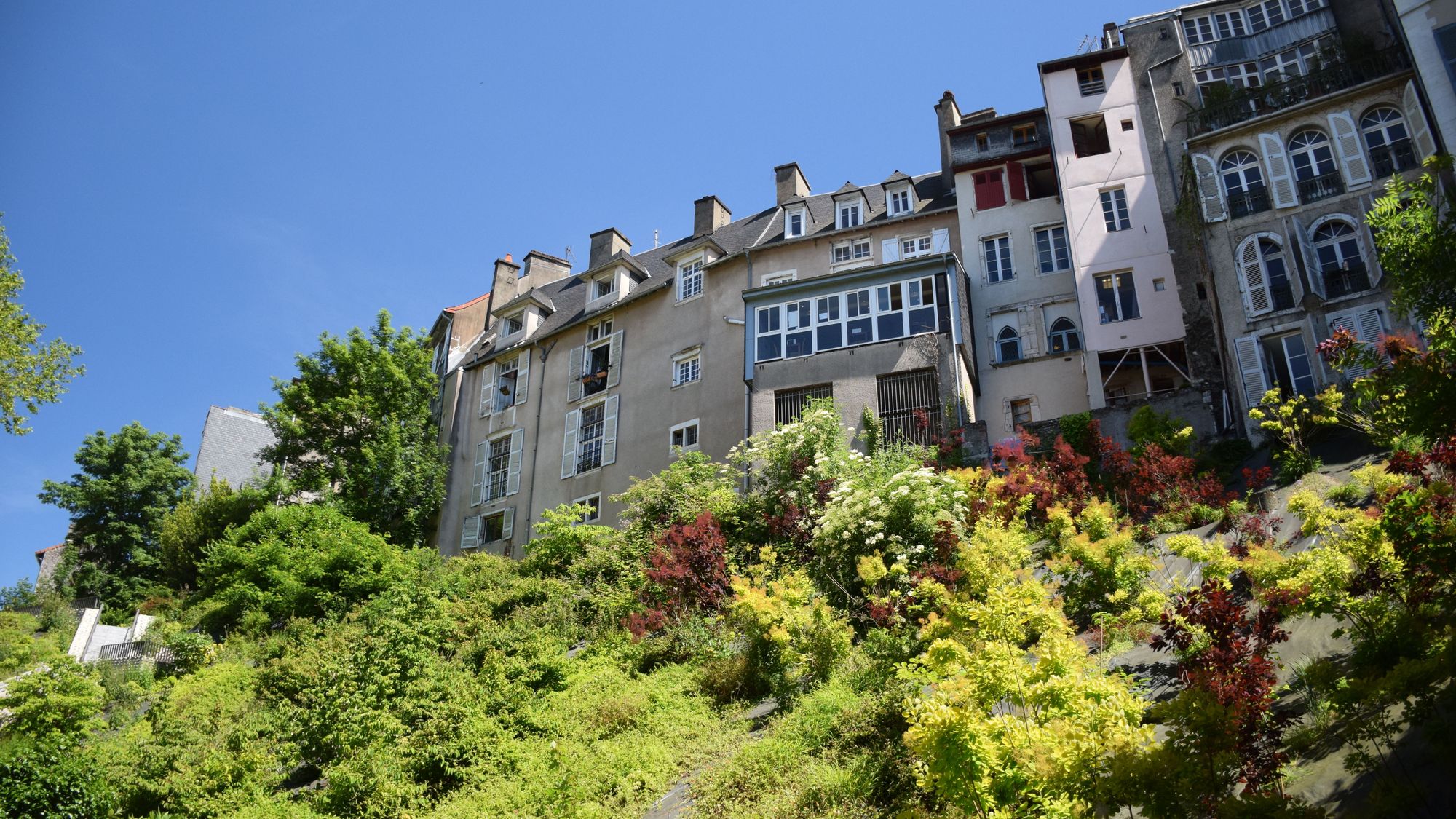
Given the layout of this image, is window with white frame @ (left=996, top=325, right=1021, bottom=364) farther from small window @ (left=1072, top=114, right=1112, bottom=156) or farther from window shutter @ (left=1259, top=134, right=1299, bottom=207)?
window shutter @ (left=1259, top=134, right=1299, bottom=207)

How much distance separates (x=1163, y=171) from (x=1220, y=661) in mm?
21763

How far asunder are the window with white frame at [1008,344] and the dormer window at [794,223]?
680 centimetres

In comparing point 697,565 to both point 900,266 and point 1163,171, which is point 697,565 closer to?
point 900,266

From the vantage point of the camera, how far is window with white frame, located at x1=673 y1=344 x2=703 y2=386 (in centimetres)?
2912

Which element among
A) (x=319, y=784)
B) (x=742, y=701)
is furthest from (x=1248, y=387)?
(x=319, y=784)

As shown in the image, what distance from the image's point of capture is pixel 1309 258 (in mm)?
21328

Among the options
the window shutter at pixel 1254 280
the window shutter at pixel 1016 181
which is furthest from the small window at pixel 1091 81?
the window shutter at pixel 1254 280

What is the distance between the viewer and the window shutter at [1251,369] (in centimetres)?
2064

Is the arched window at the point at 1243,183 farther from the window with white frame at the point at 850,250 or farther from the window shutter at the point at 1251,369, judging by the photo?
the window with white frame at the point at 850,250

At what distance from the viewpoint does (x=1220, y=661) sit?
22.1 ft

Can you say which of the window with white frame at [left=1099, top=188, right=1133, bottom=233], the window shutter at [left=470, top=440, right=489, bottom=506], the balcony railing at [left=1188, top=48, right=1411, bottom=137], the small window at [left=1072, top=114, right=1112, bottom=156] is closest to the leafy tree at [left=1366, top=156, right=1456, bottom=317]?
the balcony railing at [left=1188, top=48, right=1411, bottom=137]

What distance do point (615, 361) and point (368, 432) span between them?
28.5ft

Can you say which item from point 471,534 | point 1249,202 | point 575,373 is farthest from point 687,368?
point 1249,202

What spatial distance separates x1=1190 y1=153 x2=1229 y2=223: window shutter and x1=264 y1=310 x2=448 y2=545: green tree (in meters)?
23.9
